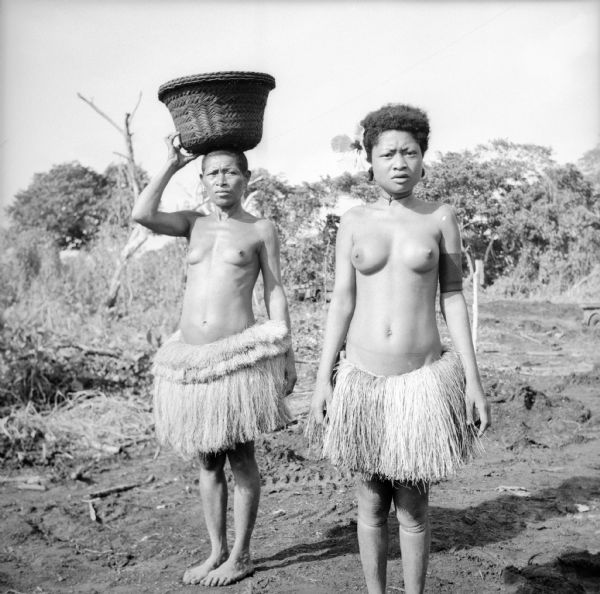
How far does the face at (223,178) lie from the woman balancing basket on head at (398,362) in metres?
0.79

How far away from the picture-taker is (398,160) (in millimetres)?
2363

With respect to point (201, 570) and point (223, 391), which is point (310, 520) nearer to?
point (201, 570)

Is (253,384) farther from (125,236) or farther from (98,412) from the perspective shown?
(125,236)

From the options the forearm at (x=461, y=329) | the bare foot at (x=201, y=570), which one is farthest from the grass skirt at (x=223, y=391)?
the forearm at (x=461, y=329)

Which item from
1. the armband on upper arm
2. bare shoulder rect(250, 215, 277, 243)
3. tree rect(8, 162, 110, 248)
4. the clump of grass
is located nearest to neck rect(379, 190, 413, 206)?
the armband on upper arm

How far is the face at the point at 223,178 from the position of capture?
3033 millimetres

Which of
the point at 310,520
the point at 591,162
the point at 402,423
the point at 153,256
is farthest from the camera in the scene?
the point at 591,162

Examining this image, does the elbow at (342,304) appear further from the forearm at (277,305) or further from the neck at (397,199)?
the forearm at (277,305)

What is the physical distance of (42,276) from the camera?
10656 mm

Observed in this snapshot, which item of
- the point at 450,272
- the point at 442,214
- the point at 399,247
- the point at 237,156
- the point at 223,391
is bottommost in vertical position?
the point at 223,391

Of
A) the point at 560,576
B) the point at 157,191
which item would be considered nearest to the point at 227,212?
the point at 157,191

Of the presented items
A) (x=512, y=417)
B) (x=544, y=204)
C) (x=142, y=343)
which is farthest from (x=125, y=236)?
(x=544, y=204)

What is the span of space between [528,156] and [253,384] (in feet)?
57.6

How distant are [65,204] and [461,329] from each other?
24961 millimetres
